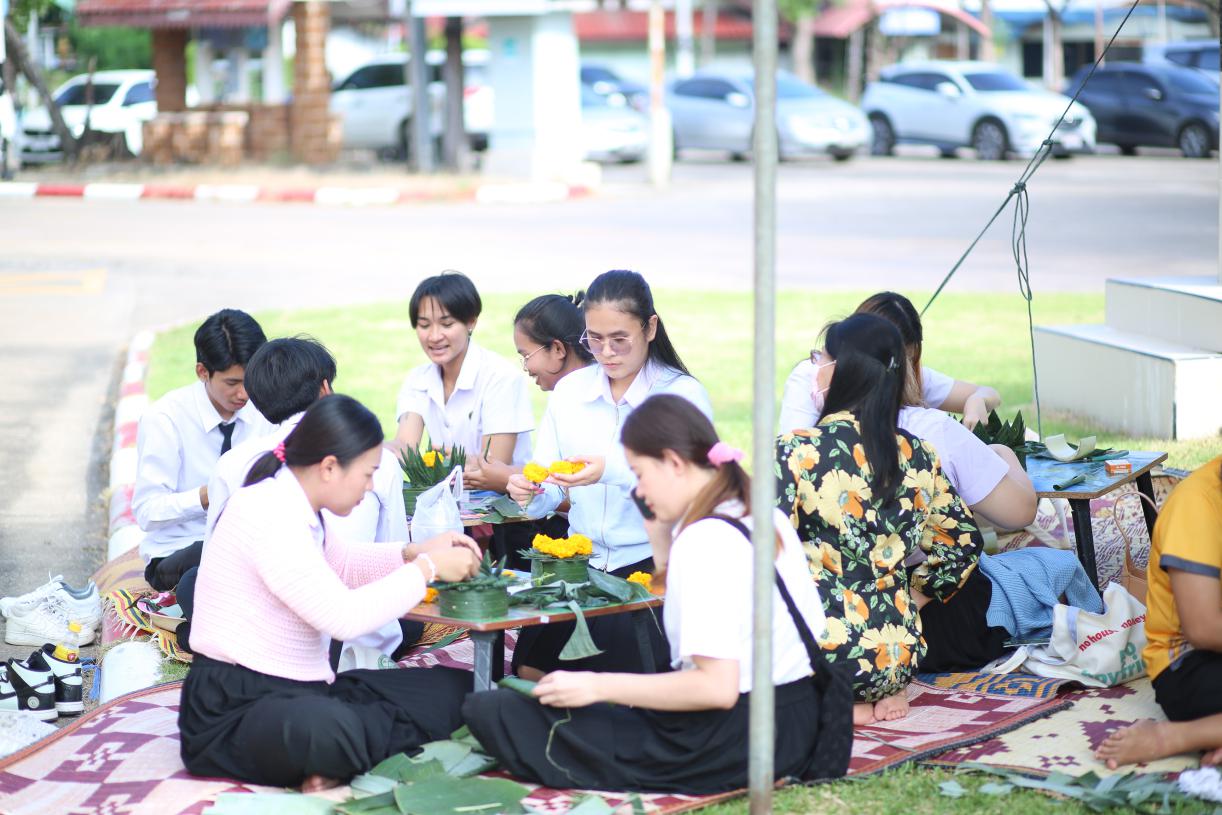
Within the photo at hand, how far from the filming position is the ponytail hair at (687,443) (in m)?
3.80

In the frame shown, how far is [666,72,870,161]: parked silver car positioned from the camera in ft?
87.1

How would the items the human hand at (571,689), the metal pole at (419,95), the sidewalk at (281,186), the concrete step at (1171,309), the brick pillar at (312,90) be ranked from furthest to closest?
the brick pillar at (312,90)
the metal pole at (419,95)
the sidewalk at (281,186)
the concrete step at (1171,309)
the human hand at (571,689)

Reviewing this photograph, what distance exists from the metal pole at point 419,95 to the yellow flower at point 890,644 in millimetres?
21706

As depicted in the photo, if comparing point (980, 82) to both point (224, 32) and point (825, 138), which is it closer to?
point (825, 138)

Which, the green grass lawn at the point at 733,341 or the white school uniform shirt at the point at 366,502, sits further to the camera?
the green grass lawn at the point at 733,341

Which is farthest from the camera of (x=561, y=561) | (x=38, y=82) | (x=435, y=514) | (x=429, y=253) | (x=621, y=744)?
(x=38, y=82)

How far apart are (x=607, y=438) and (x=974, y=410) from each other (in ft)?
5.62

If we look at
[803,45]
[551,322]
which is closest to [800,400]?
[551,322]

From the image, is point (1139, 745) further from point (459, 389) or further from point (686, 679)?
point (459, 389)

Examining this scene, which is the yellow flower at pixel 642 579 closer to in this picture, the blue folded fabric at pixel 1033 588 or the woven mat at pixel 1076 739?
the woven mat at pixel 1076 739

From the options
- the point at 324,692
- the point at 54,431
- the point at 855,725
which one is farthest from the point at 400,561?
the point at 54,431

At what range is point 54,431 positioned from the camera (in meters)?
10.2

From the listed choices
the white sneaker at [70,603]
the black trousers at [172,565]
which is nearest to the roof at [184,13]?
the white sneaker at [70,603]

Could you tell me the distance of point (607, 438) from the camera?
5.36 metres
